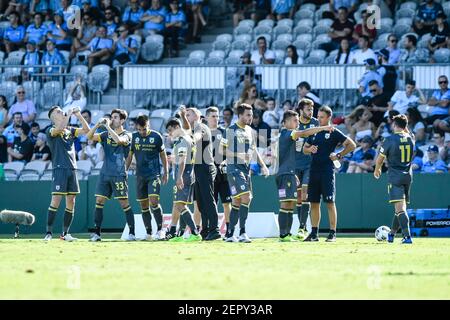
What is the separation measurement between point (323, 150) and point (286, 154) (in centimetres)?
74

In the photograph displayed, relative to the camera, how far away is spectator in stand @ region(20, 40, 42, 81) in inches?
1228

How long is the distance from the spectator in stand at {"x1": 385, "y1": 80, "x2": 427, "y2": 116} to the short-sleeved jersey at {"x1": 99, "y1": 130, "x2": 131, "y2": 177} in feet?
28.0

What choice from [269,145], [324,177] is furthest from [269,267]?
[269,145]

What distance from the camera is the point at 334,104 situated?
29.0 metres

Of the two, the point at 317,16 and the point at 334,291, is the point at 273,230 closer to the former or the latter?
the point at 317,16

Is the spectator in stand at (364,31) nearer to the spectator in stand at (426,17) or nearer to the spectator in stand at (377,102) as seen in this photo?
the spectator in stand at (426,17)

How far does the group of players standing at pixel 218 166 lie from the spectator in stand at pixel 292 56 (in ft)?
25.9

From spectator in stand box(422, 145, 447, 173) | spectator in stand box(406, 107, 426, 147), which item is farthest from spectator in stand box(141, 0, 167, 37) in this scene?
spectator in stand box(422, 145, 447, 173)

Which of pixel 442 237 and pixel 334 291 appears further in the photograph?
pixel 442 237

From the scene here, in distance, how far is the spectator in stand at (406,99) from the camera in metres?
27.4

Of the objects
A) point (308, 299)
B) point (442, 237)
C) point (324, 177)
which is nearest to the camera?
point (308, 299)

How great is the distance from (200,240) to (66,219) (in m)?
2.75

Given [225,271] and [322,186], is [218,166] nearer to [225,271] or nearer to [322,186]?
[322,186]

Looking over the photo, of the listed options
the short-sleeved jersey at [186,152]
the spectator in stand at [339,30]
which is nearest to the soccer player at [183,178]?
the short-sleeved jersey at [186,152]
